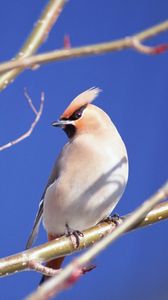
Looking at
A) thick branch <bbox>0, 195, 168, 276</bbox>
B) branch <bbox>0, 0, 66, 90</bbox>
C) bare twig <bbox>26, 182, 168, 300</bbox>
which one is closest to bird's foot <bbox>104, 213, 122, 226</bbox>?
thick branch <bbox>0, 195, 168, 276</bbox>

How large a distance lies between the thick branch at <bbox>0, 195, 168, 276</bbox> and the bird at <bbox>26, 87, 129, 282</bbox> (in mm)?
177

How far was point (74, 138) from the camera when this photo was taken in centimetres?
194

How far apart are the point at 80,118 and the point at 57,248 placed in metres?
0.74

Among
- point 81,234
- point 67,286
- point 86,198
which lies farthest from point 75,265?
point 86,198

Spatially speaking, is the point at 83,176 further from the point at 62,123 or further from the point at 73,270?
the point at 73,270

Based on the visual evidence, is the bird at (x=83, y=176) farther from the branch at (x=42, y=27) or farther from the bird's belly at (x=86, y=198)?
the branch at (x=42, y=27)

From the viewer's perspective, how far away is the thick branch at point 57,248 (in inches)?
44.9

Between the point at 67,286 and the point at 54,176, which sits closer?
the point at 67,286

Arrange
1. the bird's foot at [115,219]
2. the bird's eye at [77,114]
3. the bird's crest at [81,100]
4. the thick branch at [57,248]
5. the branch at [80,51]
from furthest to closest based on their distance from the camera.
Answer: the bird's eye at [77,114]
the bird's crest at [81,100]
the bird's foot at [115,219]
the thick branch at [57,248]
the branch at [80,51]

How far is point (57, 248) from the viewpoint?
4.26 feet

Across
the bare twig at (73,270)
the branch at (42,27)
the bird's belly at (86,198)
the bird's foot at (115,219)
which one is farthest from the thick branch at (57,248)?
the bare twig at (73,270)

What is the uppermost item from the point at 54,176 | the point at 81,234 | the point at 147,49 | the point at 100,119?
the point at 100,119

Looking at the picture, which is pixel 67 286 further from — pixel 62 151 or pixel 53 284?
pixel 62 151

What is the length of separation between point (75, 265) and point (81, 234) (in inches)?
37.5
